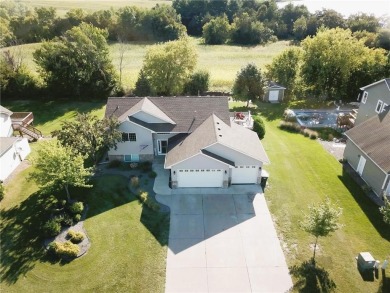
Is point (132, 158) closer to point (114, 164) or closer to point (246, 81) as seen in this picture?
point (114, 164)

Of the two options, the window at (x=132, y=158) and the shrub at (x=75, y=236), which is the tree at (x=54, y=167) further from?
the window at (x=132, y=158)

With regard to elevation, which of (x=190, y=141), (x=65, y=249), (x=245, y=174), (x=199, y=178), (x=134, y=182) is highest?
(x=190, y=141)

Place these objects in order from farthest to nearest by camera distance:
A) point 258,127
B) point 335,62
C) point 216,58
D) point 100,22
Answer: point 100,22
point 216,58
point 335,62
point 258,127

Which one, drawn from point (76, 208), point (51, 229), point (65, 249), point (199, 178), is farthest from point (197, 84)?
point (65, 249)

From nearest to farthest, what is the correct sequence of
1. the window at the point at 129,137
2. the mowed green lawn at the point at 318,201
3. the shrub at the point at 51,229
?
1. the mowed green lawn at the point at 318,201
2. the shrub at the point at 51,229
3. the window at the point at 129,137

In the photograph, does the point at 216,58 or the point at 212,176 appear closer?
the point at 212,176

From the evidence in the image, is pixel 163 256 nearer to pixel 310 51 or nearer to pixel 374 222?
pixel 374 222

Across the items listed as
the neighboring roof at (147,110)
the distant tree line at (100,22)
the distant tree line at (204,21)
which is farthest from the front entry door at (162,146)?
the distant tree line at (204,21)

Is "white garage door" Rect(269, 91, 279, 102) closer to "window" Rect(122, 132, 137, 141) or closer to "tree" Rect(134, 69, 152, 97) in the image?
"tree" Rect(134, 69, 152, 97)
